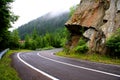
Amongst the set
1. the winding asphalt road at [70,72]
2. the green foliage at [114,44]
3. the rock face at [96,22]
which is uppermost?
the rock face at [96,22]

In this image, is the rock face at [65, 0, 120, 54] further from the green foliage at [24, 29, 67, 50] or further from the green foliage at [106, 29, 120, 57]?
the green foliage at [24, 29, 67, 50]

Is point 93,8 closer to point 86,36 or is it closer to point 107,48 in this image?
point 86,36

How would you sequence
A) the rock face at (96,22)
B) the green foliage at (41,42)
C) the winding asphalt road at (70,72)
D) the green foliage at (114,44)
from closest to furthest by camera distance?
the winding asphalt road at (70,72) < the green foliage at (114,44) < the rock face at (96,22) < the green foliage at (41,42)

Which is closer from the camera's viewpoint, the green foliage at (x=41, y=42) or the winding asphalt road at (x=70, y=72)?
the winding asphalt road at (x=70, y=72)

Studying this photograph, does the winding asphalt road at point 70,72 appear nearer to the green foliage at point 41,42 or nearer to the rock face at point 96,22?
the rock face at point 96,22

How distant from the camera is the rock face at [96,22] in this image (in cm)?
2600

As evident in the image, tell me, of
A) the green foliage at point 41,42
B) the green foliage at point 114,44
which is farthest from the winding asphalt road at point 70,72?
the green foliage at point 41,42

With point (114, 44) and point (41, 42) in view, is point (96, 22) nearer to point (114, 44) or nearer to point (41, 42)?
point (114, 44)

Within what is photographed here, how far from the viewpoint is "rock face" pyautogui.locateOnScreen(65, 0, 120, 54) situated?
26.0 meters

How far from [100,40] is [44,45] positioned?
261ft

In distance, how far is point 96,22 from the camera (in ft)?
99.8

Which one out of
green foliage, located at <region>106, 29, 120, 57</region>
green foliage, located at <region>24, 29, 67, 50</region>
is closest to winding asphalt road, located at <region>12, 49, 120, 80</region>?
green foliage, located at <region>106, 29, 120, 57</region>

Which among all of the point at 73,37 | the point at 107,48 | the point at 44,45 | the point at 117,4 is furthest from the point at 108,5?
the point at 44,45

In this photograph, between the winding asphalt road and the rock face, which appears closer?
the winding asphalt road
